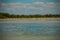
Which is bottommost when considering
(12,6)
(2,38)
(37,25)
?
(2,38)

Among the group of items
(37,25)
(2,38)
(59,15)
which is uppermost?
(59,15)

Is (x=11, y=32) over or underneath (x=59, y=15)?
underneath

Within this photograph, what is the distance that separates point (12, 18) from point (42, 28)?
0.45m

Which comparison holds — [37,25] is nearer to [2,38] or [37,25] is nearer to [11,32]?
[11,32]

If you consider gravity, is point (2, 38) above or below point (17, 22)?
below

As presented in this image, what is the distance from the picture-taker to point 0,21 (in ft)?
5.31

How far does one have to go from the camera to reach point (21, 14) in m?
1.61

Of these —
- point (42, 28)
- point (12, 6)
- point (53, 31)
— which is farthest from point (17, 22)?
point (53, 31)

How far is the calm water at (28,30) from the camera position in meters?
1.60

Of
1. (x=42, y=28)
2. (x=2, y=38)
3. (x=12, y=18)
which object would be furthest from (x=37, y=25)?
(x=2, y=38)

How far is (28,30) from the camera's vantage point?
1.61 metres

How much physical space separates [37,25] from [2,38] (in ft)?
1.74

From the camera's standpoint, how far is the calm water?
1604 mm

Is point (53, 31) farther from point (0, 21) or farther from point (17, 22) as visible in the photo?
point (0, 21)
